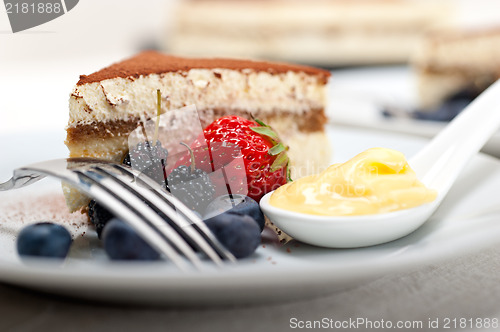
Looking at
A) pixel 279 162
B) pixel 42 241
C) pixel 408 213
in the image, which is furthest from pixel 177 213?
pixel 408 213

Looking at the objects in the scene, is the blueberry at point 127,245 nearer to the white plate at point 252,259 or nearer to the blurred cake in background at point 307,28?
the white plate at point 252,259

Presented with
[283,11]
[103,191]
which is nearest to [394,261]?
[103,191]

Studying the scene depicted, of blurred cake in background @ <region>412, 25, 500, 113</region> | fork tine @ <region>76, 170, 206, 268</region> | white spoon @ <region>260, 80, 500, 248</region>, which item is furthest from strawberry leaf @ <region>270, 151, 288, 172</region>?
blurred cake in background @ <region>412, 25, 500, 113</region>

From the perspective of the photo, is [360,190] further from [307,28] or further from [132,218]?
[307,28]

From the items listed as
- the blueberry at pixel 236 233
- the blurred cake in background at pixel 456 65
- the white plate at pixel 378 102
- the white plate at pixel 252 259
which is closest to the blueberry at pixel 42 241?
the white plate at pixel 252 259

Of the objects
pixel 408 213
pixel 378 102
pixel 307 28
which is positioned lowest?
pixel 378 102

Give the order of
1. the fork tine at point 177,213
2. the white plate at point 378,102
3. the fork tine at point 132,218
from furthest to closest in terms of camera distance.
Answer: the white plate at point 378,102, the fork tine at point 177,213, the fork tine at point 132,218

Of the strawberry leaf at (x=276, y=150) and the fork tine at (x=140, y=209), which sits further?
the strawberry leaf at (x=276, y=150)
